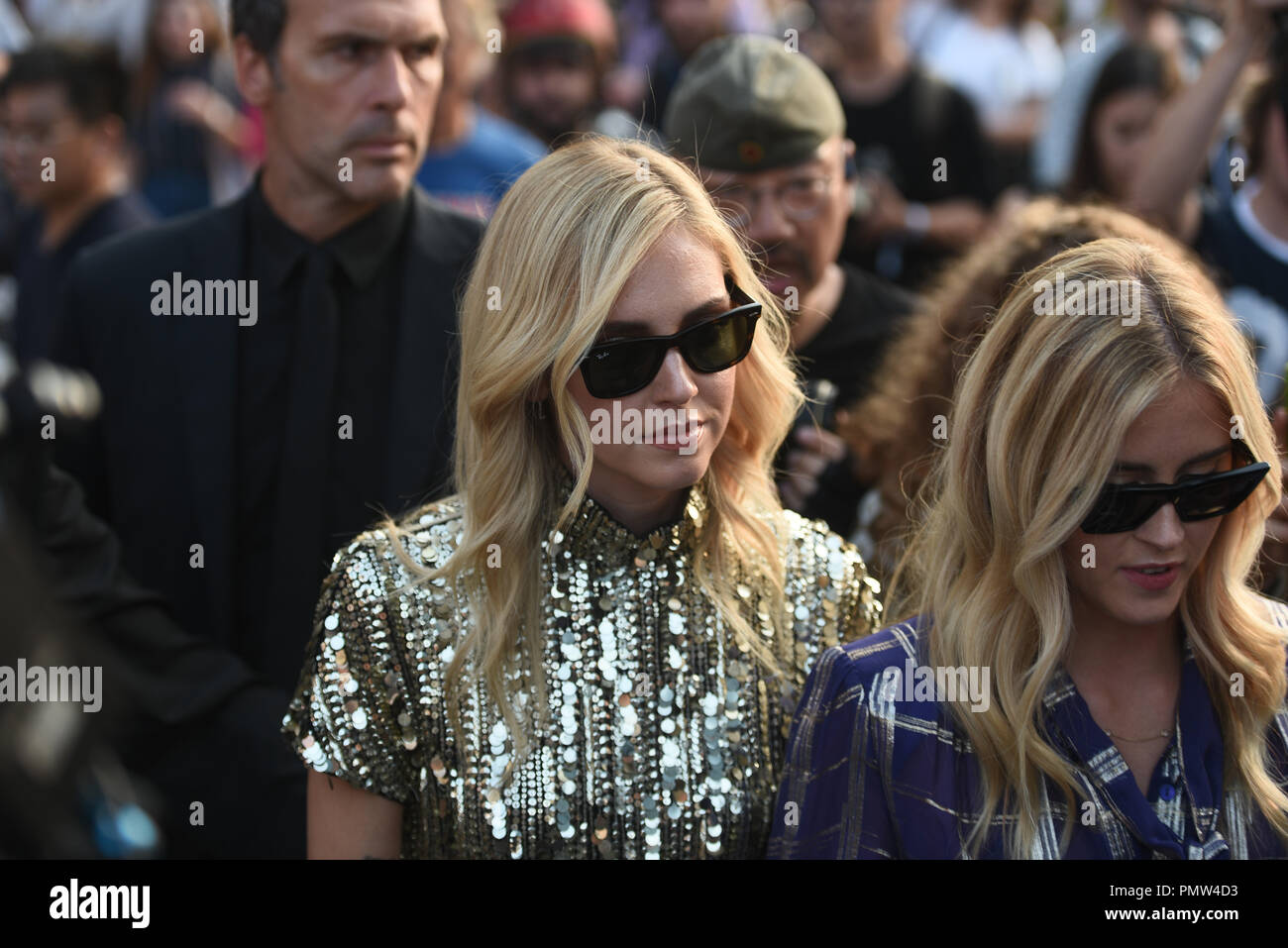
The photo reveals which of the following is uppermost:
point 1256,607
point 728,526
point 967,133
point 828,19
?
point 828,19

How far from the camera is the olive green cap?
10.8ft

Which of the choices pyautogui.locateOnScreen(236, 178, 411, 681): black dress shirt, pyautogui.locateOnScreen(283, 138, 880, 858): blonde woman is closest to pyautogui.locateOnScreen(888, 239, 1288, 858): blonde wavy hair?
pyautogui.locateOnScreen(283, 138, 880, 858): blonde woman

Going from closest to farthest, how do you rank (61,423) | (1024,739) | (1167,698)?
(1024,739), (1167,698), (61,423)

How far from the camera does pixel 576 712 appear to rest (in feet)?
7.16

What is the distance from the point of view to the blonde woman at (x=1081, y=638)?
2.02 meters

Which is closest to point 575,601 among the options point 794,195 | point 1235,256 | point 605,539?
point 605,539

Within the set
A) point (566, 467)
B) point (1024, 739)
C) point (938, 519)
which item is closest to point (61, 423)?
point (566, 467)

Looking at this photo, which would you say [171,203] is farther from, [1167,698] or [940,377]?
[1167,698]

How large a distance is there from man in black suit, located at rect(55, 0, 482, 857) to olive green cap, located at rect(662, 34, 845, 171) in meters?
0.59

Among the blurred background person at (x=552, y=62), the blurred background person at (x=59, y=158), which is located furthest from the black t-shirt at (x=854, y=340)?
the blurred background person at (x=59, y=158)

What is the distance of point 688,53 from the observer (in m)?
6.20

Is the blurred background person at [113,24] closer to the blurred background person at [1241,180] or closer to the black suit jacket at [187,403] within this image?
the black suit jacket at [187,403]

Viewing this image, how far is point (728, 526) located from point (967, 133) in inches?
118
